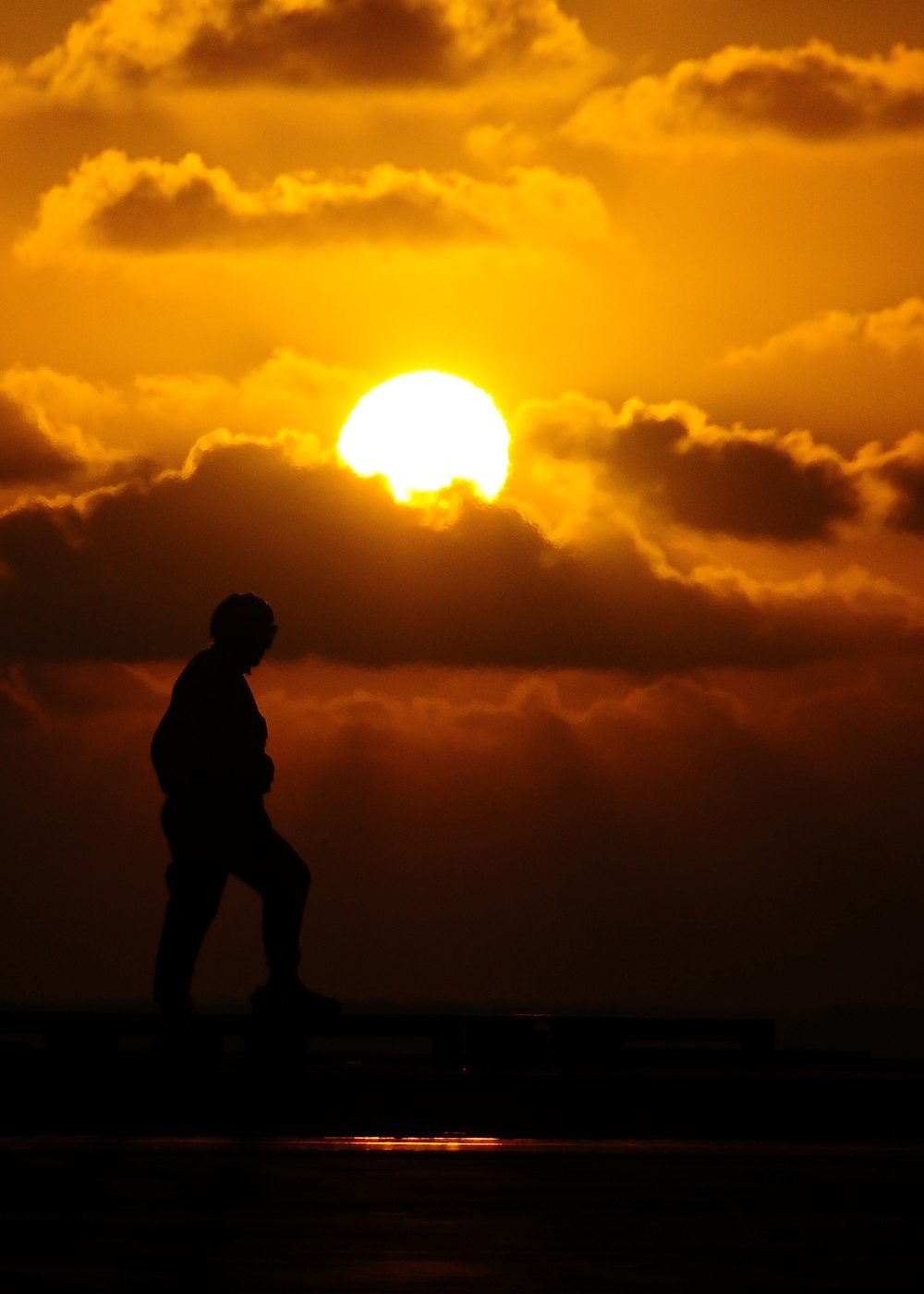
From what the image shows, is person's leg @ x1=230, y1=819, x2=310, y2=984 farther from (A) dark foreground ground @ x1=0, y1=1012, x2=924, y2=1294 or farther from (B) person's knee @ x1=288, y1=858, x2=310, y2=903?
(A) dark foreground ground @ x1=0, y1=1012, x2=924, y2=1294

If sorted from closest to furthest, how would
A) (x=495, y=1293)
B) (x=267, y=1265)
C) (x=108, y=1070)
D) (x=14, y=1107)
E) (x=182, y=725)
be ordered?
(x=495, y=1293), (x=267, y=1265), (x=14, y=1107), (x=108, y=1070), (x=182, y=725)

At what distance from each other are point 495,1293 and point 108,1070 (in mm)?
5854

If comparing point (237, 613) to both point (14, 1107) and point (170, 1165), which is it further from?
point (170, 1165)

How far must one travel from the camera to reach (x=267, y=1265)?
646cm

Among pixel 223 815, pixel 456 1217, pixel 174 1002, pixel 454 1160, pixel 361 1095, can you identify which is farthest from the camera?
pixel 223 815

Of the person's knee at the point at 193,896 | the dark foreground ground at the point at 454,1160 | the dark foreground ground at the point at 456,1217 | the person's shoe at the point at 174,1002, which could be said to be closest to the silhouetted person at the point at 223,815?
the person's knee at the point at 193,896

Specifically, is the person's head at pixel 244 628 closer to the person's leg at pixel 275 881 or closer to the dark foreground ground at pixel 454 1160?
the person's leg at pixel 275 881

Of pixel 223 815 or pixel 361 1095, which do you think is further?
pixel 223 815

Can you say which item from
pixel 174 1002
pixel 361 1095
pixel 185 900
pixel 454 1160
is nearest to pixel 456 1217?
pixel 454 1160

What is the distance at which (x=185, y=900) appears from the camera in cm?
1295

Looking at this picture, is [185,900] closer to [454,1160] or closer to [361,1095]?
[361,1095]

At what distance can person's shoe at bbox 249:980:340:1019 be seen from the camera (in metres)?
12.8

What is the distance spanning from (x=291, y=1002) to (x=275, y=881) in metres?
0.72

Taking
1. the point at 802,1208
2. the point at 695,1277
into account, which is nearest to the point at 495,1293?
the point at 695,1277
